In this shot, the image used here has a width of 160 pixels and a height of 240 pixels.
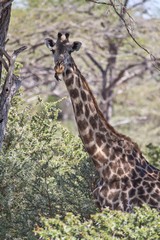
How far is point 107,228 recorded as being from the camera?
6723mm

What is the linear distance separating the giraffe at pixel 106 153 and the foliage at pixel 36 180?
51 cm

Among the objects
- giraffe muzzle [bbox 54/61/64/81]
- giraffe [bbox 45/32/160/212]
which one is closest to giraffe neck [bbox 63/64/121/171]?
giraffe [bbox 45/32/160/212]

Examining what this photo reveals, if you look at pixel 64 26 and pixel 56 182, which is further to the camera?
pixel 64 26

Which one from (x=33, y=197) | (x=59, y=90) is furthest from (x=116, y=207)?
(x=59, y=90)

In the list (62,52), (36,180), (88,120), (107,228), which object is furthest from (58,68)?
(107,228)

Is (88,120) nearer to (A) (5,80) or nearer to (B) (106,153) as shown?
(B) (106,153)

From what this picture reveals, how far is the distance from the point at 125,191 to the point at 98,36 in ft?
55.6

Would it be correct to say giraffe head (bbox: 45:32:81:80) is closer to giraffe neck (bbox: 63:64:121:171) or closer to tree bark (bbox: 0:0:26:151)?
giraffe neck (bbox: 63:64:121:171)

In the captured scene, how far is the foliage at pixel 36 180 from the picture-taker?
9.45 meters

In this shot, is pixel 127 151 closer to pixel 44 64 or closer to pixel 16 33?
pixel 16 33

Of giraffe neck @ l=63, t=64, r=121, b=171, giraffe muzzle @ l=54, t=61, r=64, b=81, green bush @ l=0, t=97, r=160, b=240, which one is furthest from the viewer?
green bush @ l=0, t=97, r=160, b=240

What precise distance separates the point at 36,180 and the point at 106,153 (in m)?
0.89

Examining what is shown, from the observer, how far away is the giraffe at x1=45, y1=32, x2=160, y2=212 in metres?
9.10

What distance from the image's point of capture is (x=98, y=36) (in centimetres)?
2581
